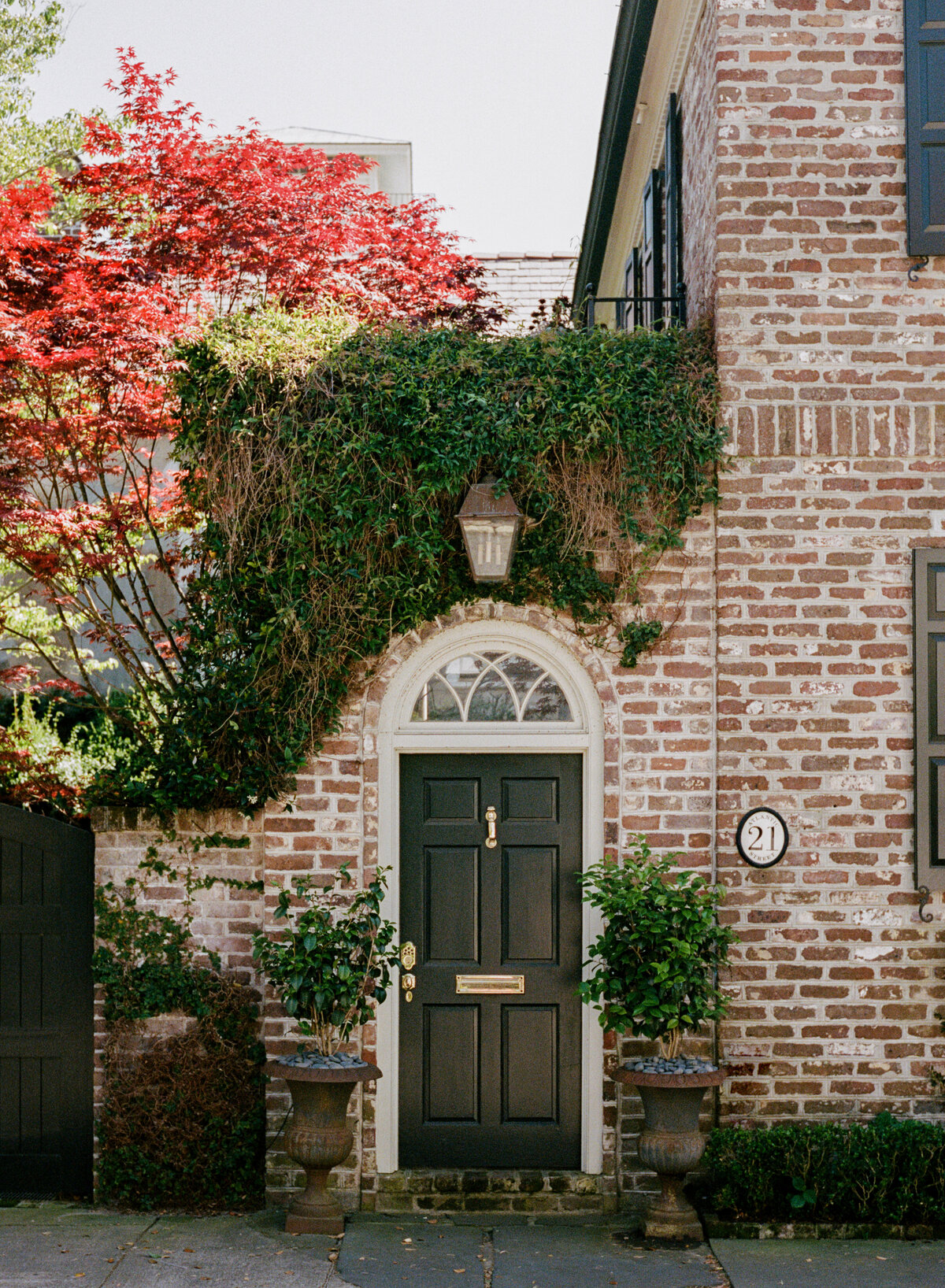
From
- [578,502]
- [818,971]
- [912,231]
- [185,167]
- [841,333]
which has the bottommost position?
[818,971]

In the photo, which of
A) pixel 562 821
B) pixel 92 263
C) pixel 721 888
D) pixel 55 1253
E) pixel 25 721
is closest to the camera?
pixel 55 1253

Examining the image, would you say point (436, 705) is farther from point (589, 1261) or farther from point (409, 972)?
point (589, 1261)

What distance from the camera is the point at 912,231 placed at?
5539 mm

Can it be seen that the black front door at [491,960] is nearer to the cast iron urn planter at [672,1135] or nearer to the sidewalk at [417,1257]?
the sidewalk at [417,1257]

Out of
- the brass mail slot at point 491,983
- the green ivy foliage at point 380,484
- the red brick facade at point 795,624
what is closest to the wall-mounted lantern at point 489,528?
the green ivy foliage at point 380,484

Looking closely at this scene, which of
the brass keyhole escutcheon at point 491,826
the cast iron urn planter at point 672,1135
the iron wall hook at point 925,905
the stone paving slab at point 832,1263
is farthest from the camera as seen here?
the brass keyhole escutcheon at point 491,826

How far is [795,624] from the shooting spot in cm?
554

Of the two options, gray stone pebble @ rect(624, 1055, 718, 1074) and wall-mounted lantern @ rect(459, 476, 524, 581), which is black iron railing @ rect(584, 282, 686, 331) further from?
gray stone pebble @ rect(624, 1055, 718, 1074)

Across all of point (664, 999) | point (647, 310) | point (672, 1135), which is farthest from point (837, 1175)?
point (647, 310)

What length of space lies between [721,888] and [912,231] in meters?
3.25

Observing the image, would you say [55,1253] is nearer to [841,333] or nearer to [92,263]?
[92,263]

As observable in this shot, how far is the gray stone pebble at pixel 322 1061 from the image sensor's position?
5.11 m

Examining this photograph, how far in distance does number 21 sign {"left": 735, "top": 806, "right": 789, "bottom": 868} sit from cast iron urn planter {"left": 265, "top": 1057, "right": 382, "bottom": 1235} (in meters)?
1.98

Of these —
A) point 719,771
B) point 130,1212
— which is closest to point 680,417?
point 719,771
